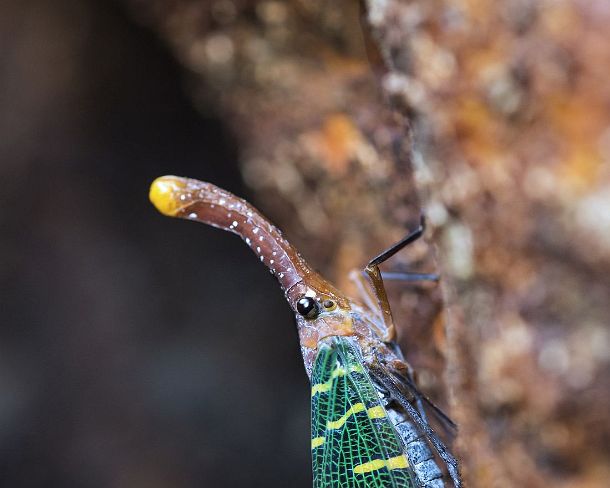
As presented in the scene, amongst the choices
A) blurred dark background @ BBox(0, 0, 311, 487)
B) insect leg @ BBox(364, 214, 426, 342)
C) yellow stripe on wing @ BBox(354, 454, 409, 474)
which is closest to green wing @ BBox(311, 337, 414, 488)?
yellow stripe on wing @ BBox(354, 454, 409, 474)

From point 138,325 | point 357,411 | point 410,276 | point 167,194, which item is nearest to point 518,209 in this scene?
point 357,411

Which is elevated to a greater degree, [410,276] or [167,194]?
[167,194]

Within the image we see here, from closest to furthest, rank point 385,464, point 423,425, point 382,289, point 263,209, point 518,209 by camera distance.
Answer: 1. point 518,209
2. point 385,464
3. point 423,425
4. point 382,289
5. point 263,209

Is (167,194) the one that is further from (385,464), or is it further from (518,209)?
(518,209)

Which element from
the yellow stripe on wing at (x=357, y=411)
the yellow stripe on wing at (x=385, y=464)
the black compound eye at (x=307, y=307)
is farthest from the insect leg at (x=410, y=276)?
the yellow stripe on wing at (x=385, y=464)

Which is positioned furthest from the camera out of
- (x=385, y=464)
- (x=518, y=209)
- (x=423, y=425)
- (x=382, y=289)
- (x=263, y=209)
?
(x=263, y=209)

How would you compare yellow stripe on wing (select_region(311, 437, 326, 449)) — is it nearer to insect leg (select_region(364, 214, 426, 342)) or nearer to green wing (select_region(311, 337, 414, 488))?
green wing (select_region(311, 337, 414, 488))

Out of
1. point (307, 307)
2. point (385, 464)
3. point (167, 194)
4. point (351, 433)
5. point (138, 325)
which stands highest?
point (138, 325)
